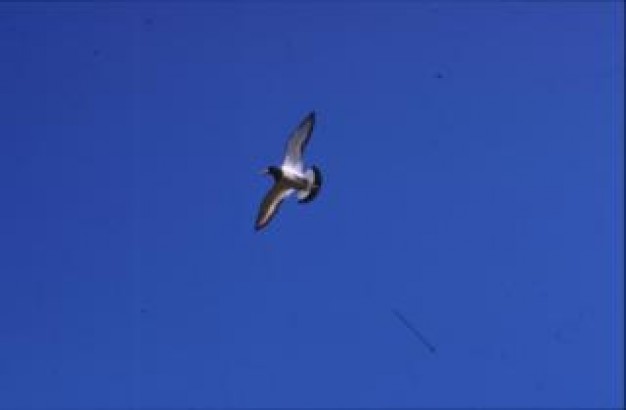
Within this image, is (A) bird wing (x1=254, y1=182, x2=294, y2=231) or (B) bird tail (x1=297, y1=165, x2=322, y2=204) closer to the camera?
(B) bird tail (x1=297, y1=165, x2=322, y2=204)

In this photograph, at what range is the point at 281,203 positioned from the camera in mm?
17938

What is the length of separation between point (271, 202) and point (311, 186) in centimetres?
78

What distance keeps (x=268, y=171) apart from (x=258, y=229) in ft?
2.67

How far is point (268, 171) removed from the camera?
1752cm

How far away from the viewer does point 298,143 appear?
17297mm

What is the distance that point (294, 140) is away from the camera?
17.3 meters

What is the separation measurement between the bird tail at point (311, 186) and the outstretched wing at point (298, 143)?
20 cm

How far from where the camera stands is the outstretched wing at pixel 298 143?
1703cm

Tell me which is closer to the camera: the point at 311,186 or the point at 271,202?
the point at 311,186

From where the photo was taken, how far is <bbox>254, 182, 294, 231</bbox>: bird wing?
58.4 ft

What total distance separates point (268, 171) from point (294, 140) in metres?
0.60

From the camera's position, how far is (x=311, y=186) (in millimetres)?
17438

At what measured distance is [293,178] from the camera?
17672 millimetres

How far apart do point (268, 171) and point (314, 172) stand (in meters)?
0.63
